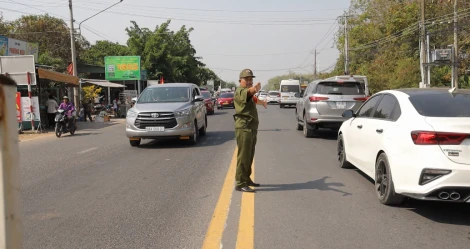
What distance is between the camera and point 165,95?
12.4m

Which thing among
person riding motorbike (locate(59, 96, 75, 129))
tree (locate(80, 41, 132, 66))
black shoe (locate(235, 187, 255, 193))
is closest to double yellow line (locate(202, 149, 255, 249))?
black shoe (locate(235, 187, 255, 193))

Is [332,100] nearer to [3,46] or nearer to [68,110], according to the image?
[68,110]

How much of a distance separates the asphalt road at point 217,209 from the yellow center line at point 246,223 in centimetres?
1

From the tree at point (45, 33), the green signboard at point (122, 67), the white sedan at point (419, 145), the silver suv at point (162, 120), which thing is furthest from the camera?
the tree at point (45, 33)

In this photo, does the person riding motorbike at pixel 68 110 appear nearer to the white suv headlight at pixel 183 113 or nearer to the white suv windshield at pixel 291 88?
the white suv headlight at pixel 183 113

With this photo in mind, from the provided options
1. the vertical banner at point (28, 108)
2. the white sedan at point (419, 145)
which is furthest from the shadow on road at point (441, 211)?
the vertical banner at point (28, 108)

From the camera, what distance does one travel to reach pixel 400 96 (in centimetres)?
573

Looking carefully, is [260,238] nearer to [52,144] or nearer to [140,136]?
[140,136]

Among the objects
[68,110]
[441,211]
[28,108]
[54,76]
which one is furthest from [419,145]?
[54,76]

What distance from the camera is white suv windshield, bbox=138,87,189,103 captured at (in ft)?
40.1

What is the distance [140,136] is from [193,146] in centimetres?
142

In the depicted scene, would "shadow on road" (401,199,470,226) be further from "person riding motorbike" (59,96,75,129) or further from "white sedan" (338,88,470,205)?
"person riding motorbike" (59,96,75,129)

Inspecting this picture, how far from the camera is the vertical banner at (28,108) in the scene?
17.4 m

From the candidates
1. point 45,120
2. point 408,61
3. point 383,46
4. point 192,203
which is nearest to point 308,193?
point 192,203
